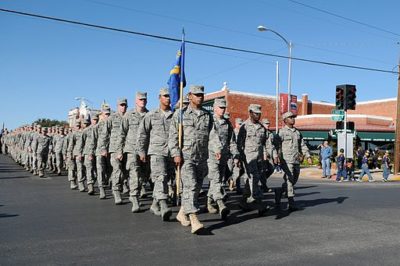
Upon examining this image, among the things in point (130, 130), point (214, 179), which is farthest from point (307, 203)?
point (130, 130)

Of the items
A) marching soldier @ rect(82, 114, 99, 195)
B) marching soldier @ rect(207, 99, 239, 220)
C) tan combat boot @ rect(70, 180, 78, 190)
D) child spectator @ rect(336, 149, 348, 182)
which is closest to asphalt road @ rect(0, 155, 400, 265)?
marching soldier @ rect(207, 99, 239, 220)

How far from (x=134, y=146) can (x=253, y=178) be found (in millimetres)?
2512

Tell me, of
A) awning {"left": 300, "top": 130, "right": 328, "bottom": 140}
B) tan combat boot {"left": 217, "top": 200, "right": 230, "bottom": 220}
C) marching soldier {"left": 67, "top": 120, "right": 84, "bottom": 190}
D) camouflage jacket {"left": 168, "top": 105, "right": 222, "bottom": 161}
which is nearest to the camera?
camouflage jacket {"left": 168, "top": 105, "right": 222, "bottom": 161}

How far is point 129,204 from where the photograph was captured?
30.9 feet

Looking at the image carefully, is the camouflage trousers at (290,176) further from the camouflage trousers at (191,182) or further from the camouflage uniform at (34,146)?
the camouflage uniform at (34,146)

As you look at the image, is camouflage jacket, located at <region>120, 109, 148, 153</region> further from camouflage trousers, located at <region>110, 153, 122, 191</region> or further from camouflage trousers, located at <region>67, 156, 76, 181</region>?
camouflage trousers, located at <region>67, 156, 76, 181</region>

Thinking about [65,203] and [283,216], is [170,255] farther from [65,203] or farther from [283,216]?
[65,203]

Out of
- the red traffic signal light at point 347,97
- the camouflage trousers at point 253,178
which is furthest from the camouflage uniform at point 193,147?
the red traffic signal light at point 347,97

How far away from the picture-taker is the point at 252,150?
859cm

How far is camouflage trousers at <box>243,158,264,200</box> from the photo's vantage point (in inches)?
321

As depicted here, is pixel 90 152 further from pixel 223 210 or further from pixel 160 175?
pixel 223 210

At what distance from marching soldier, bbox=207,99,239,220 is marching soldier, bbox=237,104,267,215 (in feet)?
0.81

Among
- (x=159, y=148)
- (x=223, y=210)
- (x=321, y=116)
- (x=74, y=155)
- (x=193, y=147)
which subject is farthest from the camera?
(x=321, y=116)

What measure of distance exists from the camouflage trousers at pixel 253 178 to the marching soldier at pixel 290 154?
1.76 ft
